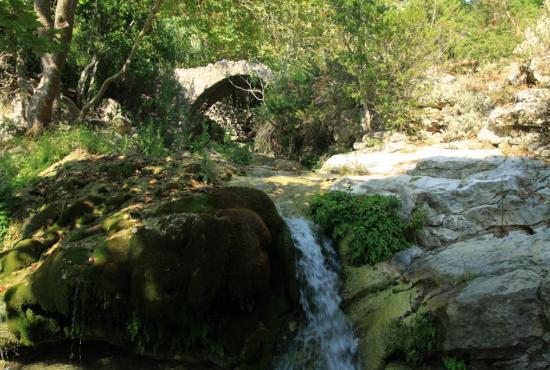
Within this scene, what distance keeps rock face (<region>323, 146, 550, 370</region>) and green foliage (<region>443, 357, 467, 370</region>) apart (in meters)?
0.04

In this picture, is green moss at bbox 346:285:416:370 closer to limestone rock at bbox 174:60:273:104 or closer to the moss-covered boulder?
the moss-covered boulder

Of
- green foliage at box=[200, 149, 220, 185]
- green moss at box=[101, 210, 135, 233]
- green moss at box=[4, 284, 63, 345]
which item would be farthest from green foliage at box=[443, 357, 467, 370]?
green foliage at box=[200, 149, 220, 185]

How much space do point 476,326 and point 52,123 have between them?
10.5 meters

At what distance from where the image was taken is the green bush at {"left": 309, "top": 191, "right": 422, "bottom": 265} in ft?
21.2

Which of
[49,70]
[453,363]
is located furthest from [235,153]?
[453,363]

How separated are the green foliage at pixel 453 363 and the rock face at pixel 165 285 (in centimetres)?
211

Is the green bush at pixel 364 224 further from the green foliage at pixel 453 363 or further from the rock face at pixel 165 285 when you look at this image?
the green foliage at pixel 453 363

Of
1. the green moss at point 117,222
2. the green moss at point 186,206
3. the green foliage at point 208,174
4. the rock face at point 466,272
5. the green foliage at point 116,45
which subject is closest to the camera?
the rock face at point 466,272

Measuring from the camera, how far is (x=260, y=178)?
959cm

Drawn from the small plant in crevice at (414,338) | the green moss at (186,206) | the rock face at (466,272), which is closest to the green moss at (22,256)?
the green moss at (186,206)

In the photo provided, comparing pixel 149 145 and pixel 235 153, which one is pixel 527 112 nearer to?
pixel 235 153

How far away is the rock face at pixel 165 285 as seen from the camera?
5.05 m

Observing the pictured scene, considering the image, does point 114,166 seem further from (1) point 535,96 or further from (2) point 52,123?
(1) point 535,96

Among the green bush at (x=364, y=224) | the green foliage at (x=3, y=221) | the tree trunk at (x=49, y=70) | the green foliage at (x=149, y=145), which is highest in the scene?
the tree trunk at (x=49, y=70)
